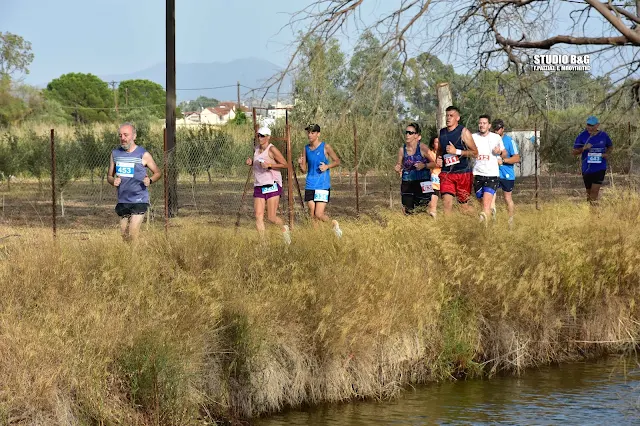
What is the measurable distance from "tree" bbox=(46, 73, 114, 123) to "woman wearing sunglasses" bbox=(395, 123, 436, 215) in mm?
91613

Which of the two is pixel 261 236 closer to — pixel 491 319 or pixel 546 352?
pixel 491 319

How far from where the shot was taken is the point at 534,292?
935 centimetres

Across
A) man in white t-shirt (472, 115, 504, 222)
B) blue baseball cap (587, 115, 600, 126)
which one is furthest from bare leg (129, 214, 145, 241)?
A: blue baseball cap (587, 115, 600, 126)

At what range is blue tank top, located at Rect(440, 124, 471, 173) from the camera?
41.7 feet

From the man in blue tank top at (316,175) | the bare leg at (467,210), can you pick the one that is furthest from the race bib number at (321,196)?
the bare leg at (467,210)

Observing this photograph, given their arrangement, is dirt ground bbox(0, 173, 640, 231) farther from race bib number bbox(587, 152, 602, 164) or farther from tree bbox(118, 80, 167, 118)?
tree bbox(118, 80, 167, 118)

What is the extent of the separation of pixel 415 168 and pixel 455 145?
2.05 feet

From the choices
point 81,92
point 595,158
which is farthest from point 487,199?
point 81,92

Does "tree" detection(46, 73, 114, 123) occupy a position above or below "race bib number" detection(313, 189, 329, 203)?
above

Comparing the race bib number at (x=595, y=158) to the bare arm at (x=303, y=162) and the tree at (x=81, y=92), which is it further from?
the tree at (x=81, y=92)

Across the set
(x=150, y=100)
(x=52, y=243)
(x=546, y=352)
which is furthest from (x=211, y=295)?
(x=150, y=100)

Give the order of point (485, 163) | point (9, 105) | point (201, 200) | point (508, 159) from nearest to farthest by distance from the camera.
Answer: point (485, 163) → point (508, 159) → point (201, 200) → point (9, 105)

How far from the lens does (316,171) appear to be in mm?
13117

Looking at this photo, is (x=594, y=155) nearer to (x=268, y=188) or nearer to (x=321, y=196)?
(x=321, y=196)
